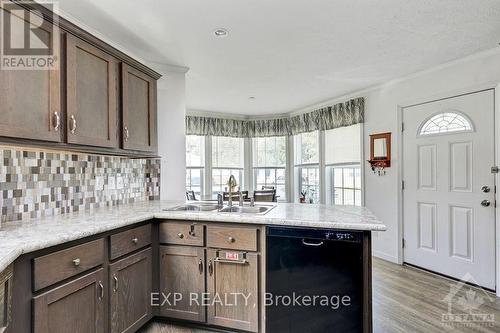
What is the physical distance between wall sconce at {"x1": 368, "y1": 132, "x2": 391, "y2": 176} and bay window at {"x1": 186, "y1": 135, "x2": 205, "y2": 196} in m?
3.19

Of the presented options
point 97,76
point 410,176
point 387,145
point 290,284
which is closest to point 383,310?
point 290,284

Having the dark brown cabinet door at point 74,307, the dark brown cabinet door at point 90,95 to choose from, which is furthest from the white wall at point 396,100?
the dark brown cabinet door at point 74,307

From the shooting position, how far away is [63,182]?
2.10 metres

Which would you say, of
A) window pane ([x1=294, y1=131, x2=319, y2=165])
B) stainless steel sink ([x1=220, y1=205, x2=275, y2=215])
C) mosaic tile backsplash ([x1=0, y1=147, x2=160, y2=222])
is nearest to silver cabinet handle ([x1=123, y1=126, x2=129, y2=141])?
mosaic tile backsplash ([x1=0, y1=147, x2=160, y2=222])

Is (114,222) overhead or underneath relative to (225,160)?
underneath

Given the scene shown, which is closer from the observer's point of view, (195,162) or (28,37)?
(28,37)

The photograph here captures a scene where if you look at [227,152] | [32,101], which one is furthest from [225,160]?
[32,101]

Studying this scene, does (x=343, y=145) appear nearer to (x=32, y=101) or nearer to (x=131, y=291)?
(x=131, y=291)

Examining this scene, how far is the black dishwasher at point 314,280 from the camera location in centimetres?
177

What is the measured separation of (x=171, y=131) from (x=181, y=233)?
141 cm

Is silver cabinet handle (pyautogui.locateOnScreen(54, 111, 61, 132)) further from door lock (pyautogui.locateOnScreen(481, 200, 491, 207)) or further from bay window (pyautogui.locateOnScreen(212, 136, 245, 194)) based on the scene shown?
bay window (pyautogui.locateOnScreen(212, 136, 245, 194))

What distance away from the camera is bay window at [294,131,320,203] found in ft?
17.3

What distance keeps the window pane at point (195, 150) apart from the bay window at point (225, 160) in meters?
0.24

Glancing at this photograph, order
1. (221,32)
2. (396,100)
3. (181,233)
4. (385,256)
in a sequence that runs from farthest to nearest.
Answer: (385,256) < (396,100) < (221,32) < (181,233)
